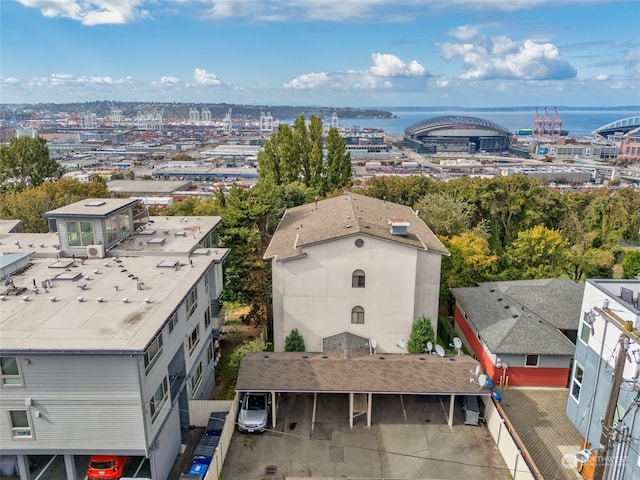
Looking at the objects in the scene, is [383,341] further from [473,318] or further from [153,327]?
[153,327]

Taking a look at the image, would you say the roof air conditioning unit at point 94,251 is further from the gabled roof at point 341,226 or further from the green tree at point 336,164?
the green tree at point 336,164

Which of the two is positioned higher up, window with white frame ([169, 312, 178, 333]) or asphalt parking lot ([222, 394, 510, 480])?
window with white frame ([169, 312, 178, 333])

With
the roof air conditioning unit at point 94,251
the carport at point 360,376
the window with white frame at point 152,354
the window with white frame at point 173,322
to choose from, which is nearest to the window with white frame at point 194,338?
the window with white frame at point 173,322

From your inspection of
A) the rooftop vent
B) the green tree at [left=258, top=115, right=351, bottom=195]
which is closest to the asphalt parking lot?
the rooftop vent

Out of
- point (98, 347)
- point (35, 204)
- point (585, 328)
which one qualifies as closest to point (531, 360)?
point (585, 328)

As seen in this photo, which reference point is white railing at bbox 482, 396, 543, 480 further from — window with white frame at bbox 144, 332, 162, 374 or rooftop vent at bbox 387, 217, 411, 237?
window with white frame at bbox 144, 332, 162, 374

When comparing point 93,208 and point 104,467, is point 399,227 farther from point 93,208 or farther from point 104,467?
point 104,467
